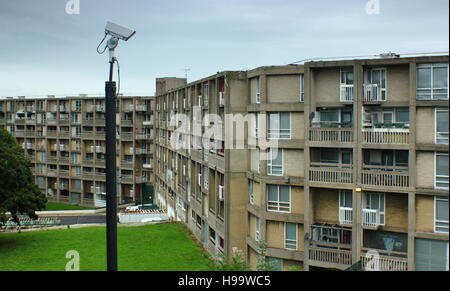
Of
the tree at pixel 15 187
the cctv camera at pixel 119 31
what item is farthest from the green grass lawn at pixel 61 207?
the cctv camera at pixel 119 31

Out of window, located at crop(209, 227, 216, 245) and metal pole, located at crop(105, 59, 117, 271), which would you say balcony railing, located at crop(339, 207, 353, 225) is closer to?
window, located at crop(209, 227, 216, 245)

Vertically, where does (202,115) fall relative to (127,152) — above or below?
above

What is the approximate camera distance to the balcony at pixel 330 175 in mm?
23891

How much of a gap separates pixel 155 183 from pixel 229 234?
134ft

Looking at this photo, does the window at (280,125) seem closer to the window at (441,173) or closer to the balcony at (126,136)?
the window at (441,173)

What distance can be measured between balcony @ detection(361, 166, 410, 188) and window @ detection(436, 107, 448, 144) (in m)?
2.08

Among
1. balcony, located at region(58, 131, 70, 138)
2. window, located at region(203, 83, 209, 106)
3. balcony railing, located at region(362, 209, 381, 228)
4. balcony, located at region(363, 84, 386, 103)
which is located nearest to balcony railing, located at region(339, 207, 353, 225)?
balcony railing, located at region(362, 209, 381, 228)

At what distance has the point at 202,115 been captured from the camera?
126 feet

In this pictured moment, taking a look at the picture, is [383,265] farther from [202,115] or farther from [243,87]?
[202,115]

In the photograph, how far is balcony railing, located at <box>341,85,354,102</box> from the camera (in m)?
24.2

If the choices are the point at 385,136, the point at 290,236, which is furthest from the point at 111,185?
the point at 290,236
